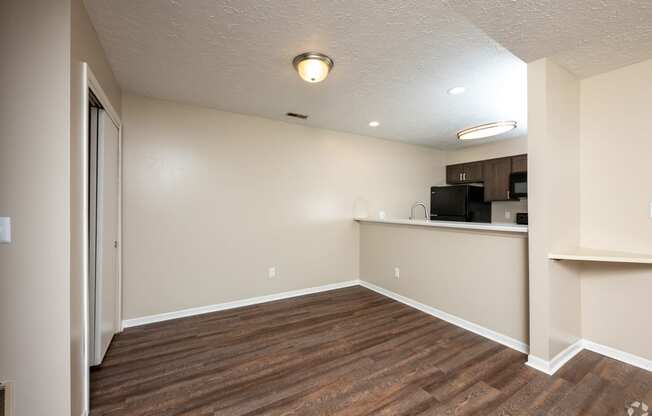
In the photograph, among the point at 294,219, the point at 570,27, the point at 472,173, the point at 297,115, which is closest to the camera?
the point at 570,27

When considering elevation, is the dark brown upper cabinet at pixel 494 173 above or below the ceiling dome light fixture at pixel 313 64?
below

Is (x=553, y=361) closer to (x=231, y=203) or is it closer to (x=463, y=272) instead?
(x=463, y=272)

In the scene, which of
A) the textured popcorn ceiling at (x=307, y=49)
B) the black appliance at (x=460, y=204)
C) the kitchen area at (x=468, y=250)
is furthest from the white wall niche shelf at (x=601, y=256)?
the black appliance at (x=460, y=204)

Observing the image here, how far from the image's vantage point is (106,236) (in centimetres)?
224

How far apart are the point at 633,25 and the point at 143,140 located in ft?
13.3

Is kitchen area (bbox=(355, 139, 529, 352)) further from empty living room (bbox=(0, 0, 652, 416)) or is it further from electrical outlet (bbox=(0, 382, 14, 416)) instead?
electrical outlet (bbox=(0, 382, 14, 416))

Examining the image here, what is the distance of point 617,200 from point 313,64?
268cm

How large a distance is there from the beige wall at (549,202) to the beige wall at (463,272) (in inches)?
9.1

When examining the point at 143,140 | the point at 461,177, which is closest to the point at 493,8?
the point at 143,140

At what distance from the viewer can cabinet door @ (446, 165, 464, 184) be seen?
17.1 feet

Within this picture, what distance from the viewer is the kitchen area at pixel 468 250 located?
7.89 ft

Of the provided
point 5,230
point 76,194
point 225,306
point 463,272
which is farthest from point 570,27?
point 225,306

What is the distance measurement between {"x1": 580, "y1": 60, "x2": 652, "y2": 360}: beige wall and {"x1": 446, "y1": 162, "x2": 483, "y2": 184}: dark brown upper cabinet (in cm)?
265

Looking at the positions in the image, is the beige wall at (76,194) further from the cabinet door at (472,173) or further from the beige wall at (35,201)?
the cabinet door at (472,173)
